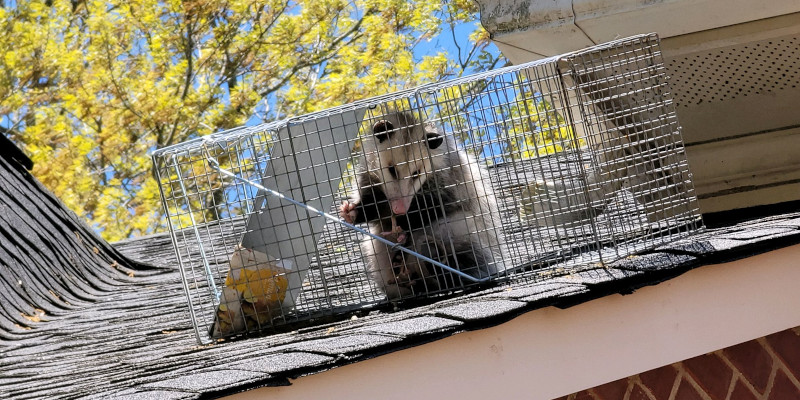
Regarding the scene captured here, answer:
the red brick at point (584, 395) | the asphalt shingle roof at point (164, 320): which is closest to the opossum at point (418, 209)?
the asphalt shingle roof at point (164, 320)

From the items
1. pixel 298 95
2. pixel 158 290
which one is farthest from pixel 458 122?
pixel 298 95

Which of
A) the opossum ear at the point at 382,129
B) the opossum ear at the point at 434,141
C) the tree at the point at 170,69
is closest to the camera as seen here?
the opossum ear at the point at 434,141

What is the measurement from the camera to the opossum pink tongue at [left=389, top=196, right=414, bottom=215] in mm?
3449

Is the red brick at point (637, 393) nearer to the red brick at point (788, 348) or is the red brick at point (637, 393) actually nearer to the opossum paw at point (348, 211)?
the red brick at point (788, 348)

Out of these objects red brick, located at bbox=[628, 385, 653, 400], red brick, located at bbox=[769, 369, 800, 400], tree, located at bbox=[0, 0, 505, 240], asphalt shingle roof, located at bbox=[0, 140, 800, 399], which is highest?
tree, located at bbox=[0, 0, 505, 240]

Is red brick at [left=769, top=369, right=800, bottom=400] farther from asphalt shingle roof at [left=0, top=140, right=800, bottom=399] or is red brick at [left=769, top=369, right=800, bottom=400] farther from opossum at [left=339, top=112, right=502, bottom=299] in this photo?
opossum at [left=339, top=112, right=502, bottom=299]

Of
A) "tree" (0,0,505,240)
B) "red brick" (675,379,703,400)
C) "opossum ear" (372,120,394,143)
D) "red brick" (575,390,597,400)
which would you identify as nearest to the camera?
"red brick" (575,390,597,400)

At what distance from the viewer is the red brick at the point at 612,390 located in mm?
2988

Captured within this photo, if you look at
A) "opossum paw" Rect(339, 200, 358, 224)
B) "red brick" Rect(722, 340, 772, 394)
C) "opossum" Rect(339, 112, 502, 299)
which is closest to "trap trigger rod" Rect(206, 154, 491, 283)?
"opossum" Rect(339, 112, 502, 299)

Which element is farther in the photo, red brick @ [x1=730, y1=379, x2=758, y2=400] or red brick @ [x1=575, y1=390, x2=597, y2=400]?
red brick @ [x1=730, y1=379, x2=758, y2=400]

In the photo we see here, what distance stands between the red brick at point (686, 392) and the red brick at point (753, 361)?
172mm

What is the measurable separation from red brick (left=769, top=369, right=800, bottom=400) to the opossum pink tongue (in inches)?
55.7

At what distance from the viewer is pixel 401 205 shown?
3.45 m

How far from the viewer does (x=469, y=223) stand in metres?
3.67
